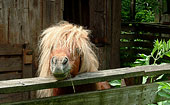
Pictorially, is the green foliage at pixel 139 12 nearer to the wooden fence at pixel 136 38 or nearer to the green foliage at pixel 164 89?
the wooden fence at pixel 136 38

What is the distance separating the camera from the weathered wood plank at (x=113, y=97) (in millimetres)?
1884

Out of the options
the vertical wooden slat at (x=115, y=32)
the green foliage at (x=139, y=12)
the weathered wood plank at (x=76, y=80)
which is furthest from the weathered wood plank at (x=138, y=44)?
the weathered wood plank at (x=76, y=80)

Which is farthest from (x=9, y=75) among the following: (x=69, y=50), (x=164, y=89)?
(x=164, y=89)

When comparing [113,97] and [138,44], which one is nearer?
[113,97]

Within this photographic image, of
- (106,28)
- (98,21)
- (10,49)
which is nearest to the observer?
(10,49)

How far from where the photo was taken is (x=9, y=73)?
403 cm

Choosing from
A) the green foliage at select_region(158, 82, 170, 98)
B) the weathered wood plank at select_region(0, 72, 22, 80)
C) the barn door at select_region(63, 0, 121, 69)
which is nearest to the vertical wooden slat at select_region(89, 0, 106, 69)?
the barn door at select_region(63, 0, 121, 69)

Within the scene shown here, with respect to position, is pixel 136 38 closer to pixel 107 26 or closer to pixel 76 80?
pixel 107 26

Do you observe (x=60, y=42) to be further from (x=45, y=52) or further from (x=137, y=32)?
(x=137, y=32)

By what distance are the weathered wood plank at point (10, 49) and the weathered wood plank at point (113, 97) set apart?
2306mm

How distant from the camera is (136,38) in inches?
374

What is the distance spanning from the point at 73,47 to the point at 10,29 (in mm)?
2139

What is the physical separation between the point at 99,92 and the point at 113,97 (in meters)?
0.15

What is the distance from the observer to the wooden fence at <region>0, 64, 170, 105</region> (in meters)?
1.73
